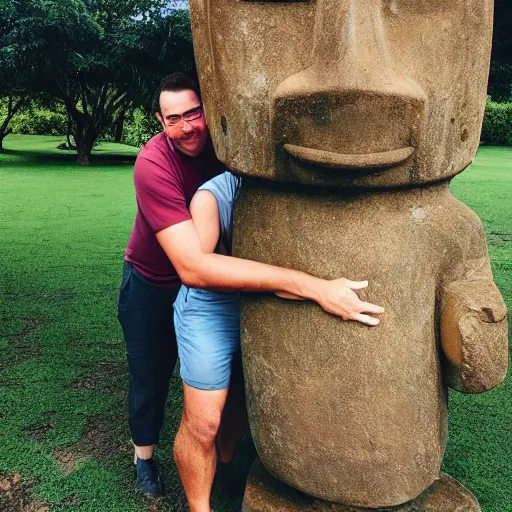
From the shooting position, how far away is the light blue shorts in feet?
6.06

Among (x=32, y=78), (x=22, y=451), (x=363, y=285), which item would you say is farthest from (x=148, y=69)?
(x=363, y=285)

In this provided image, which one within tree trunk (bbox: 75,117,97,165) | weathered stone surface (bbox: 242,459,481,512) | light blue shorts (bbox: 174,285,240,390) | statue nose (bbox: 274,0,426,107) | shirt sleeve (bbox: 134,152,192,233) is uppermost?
statue nose (bbox: 274,0,426,107)

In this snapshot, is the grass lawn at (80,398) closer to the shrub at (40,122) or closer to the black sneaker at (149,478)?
the black sneaker at (149,478)

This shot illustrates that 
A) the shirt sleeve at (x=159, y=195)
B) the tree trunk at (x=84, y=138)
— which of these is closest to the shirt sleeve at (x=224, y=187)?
the shirt sleeve at (x=159, y=195)

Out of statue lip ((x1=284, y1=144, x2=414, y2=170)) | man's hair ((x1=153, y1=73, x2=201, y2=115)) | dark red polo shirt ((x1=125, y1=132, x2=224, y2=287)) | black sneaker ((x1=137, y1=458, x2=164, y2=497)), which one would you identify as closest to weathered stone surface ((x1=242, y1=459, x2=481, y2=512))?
black sneaker ((x1=137, y1=458, x2=164, y2=497))

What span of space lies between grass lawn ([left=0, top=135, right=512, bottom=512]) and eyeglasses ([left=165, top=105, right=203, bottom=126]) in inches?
51.4

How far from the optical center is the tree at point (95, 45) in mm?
12891

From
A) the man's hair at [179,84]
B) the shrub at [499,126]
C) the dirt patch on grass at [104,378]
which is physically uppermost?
the man's hair at [179,84]

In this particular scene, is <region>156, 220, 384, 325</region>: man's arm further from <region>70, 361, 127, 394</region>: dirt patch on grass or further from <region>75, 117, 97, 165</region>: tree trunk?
<region>75, 117, 97, 165</region>: tree trunk

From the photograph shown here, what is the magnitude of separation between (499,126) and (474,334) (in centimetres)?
2465

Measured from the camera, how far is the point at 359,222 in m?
1.56

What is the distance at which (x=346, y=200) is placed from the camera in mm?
1562

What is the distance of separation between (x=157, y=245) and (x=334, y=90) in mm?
1037

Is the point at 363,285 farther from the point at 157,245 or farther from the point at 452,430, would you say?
the point at 452,430
